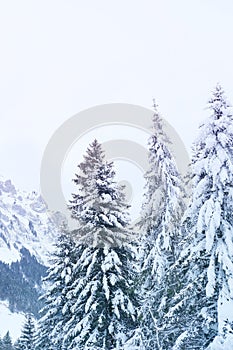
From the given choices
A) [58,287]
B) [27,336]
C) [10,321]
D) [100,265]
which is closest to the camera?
[100,265]

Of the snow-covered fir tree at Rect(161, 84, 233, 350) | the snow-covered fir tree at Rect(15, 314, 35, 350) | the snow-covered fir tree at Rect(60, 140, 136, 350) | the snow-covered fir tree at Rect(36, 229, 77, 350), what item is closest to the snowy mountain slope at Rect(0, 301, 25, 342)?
the snow-covered fir tree at Rect(15, 314, 35, 350)

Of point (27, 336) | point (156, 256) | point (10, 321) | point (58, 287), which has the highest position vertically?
point (10, 321)

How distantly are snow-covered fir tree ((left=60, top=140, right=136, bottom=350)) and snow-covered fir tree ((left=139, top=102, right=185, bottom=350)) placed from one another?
3.96ft

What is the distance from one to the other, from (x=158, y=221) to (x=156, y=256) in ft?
5.43

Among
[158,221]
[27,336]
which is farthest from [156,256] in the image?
[27,336]

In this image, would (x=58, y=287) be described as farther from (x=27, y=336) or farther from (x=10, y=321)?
(x=10, y=321)

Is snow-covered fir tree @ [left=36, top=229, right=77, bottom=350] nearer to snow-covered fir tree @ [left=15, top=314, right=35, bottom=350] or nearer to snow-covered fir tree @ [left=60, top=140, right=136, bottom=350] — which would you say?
→ snow-covered fir tree @ [left=60, top=140, right=136, bottom=350]

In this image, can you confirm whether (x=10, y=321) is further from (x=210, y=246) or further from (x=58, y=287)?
(x=210, y=246)

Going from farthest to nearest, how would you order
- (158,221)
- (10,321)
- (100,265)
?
Result: (10,321)
(100,265)
(158,221)

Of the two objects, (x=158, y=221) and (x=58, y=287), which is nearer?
(x=158, y=221)

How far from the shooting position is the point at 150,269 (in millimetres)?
17219

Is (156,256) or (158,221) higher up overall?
(158,221)

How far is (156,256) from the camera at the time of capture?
1669 centimetres

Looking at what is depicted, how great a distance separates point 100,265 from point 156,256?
2891mm
